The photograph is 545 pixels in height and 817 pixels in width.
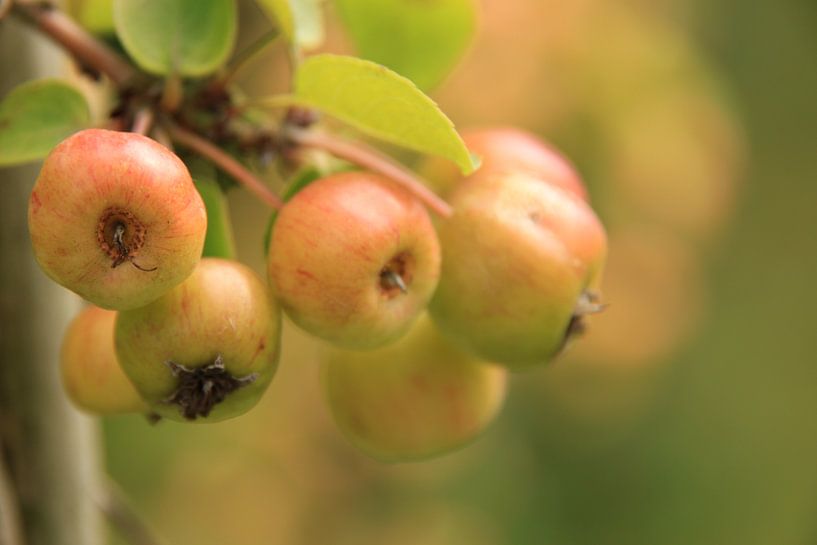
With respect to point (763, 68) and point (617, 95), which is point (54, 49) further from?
point (763, 68)

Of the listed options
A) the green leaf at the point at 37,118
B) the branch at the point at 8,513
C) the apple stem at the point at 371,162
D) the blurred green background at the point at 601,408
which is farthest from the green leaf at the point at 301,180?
the blurred green background at the point at 601,408

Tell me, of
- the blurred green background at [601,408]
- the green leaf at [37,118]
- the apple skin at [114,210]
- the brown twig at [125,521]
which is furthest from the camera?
the blurred green background at [601,408]

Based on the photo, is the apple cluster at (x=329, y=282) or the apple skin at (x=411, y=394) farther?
the apple skin at (x=411, y=394)

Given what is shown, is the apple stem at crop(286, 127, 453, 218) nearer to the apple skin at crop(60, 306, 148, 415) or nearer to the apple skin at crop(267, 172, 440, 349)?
the apple skin at crop(267, 172, 440, 349)

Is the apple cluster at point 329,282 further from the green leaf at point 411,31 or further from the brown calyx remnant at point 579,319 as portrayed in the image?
the green leaf at point 411,31

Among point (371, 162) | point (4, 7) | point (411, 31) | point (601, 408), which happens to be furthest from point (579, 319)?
point (601, 408)

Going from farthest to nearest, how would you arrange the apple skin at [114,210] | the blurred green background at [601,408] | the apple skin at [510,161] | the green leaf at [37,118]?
the blurred green background at [601,408], the apple skin at [510,161], the green leaf at [37,118], the apple skin at [114,210]
